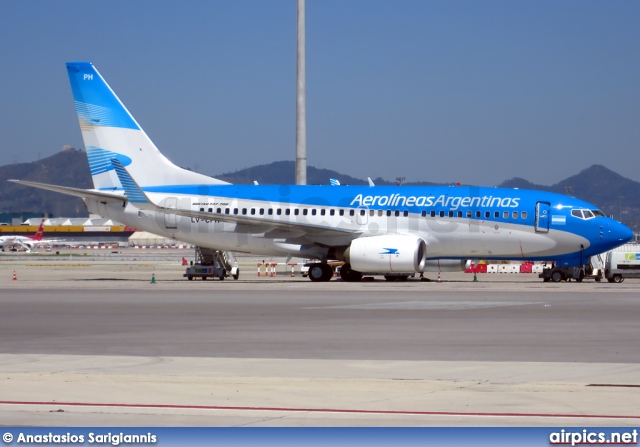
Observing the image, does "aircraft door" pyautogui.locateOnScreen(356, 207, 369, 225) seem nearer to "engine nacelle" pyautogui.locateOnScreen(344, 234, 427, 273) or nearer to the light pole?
"engine nacelle" pyautogui.locateOnScreen(344, 234, 427, 273)

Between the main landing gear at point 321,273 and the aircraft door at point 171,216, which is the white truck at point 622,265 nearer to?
the main landing gear at point 321,273

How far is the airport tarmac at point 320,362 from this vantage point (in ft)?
36.2

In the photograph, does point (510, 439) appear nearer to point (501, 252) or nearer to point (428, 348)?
point (428, 348)

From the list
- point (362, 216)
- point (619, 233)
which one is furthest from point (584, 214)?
point (362, 216)

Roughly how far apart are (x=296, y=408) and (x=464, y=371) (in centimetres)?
407

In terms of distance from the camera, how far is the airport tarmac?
11039 mm

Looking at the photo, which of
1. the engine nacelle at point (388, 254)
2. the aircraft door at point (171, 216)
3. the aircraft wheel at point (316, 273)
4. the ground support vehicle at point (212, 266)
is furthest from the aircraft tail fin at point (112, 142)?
the engine nacelle at point (388, 254)

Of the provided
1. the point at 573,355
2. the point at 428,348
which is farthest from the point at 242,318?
the point at 573,355

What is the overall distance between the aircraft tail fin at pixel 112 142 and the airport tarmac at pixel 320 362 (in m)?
18.3

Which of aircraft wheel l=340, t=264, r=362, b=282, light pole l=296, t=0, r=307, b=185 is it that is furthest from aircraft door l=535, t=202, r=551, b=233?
light pole l=296, t=0, r=307, b=185

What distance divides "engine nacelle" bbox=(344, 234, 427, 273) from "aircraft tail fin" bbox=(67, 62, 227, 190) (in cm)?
1009

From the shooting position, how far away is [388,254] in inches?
1652

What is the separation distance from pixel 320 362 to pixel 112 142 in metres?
34.1

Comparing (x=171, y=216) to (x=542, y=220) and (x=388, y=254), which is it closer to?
(x=388, y=254)
